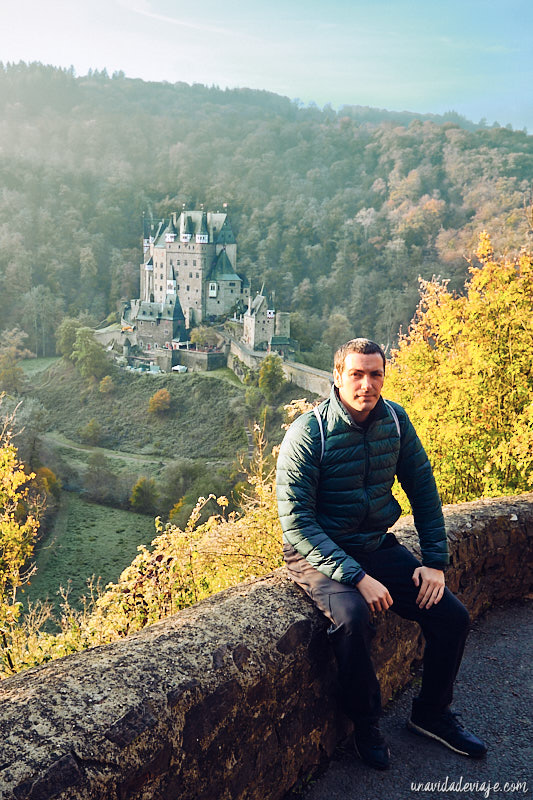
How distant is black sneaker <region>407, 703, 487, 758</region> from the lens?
2266mm

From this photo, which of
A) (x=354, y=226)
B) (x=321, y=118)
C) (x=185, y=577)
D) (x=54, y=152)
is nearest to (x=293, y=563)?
(x=185, y=577)

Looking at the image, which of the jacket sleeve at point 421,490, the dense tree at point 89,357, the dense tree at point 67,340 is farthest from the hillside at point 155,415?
the jacket sleeve at point 421,490

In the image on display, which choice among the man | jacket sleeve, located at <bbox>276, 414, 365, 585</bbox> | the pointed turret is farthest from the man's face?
the pointed turret

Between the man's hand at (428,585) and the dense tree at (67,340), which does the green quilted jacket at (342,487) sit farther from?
the dense tree at (67,340)

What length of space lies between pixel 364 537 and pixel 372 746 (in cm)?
65

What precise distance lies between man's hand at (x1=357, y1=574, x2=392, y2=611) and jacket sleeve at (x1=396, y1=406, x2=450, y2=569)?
336 mm

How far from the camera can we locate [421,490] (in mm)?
2572

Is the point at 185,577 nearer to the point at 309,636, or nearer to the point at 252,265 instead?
the point at 309,636

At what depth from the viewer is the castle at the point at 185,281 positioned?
57.0 meters

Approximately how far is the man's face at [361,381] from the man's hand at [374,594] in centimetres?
57

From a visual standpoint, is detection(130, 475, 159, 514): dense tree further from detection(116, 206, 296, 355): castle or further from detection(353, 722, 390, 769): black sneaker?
detection(353, 722, 390, 769): black sneaker

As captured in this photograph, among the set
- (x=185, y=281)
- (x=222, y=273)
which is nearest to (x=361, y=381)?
(x=222, y=273)

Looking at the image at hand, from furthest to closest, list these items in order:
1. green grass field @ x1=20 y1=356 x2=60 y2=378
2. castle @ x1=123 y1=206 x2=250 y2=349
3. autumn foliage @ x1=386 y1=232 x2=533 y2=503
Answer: green grass field @ x1=20 y1=356 x2=60 y2=378 → castle @ x1=123 y1=206 x2=250 y2=349 → autumn foliage @ x1=386 y1=232 x2=533 y2=503

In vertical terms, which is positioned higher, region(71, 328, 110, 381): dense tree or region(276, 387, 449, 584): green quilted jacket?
region(276, 387, 449, 584): green quilted jacket
